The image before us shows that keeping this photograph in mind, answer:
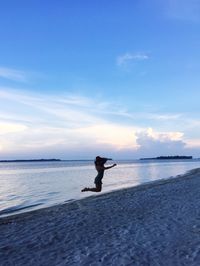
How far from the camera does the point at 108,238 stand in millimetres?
11938

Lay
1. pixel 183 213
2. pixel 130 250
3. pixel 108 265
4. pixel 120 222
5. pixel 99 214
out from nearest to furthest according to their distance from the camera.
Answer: pixel 108 265, pixel 130 250, pixel 120 222, pixel 183 213, pixel 99 214

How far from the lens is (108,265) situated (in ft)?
30.1

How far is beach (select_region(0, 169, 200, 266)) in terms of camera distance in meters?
9.70

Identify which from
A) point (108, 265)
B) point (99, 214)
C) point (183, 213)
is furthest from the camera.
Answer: point (99, 214)

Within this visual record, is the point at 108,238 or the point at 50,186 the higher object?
the point at 50,186

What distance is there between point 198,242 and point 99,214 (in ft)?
21.9

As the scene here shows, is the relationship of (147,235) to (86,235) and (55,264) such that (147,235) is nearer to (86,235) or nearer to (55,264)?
(86,235)

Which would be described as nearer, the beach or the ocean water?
the beach

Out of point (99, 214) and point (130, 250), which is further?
point (99, 214)

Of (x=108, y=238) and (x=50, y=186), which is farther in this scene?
(x=50, y=186)

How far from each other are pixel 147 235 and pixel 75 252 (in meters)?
2.65

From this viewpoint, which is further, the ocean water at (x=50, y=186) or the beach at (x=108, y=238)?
Answer: the ocean water at (x=50, y=186)

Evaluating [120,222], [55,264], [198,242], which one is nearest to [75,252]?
[55,264]

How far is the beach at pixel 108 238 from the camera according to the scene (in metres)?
9.70
